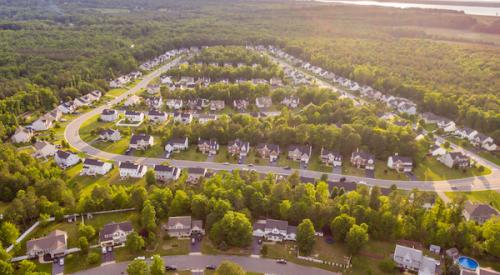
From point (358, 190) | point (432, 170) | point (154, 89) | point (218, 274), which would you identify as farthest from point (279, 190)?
point (154, 89)

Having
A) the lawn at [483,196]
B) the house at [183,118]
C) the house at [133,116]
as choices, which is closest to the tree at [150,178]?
the house at [183,118]

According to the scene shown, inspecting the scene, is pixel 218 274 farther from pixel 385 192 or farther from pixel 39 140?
pixel 39 140

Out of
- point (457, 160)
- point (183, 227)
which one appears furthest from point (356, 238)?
point (457, 160)

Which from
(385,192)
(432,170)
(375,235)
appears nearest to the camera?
(375,235)

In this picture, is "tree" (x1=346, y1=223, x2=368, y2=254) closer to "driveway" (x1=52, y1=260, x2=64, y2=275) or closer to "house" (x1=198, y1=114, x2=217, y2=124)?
"driveway" (x1=52, y1=260, x2=64, y2=275)

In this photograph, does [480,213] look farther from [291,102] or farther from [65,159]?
[65,159]

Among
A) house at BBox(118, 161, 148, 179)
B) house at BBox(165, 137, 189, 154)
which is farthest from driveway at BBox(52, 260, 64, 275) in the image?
house at BBox(165, 137, 189, 154)
